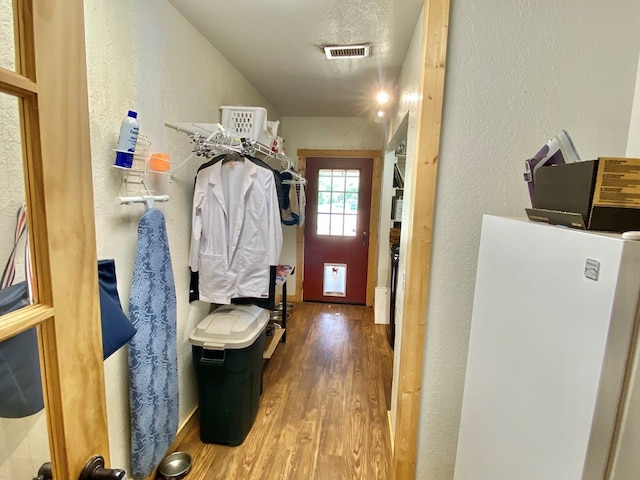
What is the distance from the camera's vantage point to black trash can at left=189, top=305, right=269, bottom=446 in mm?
1942

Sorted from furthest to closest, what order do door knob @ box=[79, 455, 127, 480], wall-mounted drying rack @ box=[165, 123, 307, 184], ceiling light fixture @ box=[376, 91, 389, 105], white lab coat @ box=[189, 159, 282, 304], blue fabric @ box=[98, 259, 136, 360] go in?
ceiling light fixture @ box=[376, 91, 389, 105] → white lab coat @ box=[189, 159, 282, 304] → wall-mounted drying rack @ box=[165, 123, 307, 184] → blue fabric @ box=[98, 259, 136, 360] → door knob @ box=[79, 455, 127, 480]

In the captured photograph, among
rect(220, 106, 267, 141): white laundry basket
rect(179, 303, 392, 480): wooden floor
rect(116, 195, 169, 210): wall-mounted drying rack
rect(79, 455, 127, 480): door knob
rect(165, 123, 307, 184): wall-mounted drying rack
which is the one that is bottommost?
rect(179, 303, 392, 480): wooden floor

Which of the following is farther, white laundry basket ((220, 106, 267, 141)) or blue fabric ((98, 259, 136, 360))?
white laundry basket ((220, 106, 267, 141))

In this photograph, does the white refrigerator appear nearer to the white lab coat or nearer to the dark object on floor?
the white lab coat

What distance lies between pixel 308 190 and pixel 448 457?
3.40 metres

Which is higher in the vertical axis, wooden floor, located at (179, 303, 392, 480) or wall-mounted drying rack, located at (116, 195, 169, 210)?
wall-mounted drying rack, located at (116, 195, 169, 210)

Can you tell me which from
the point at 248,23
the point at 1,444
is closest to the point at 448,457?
the point at 1,444

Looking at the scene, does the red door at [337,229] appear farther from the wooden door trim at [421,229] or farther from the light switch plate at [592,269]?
the light switch plate at [592,269]

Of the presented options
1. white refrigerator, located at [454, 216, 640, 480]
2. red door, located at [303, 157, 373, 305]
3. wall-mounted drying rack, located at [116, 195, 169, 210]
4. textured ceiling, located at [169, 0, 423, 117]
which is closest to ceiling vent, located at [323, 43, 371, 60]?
textured ceiling, located at [169, 0, 423, 117]

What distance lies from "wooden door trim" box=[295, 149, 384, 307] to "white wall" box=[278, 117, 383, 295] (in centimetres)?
7

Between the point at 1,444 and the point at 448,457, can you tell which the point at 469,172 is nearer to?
the point at 448,457

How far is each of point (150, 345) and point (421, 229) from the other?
134cm

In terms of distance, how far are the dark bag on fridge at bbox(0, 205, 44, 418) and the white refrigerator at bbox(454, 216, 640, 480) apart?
974 mm

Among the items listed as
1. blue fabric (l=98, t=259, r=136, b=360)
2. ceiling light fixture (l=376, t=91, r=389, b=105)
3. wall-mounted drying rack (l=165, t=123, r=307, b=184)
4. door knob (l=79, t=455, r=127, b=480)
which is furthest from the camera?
ceiling light fixture (l=376, t=91, r=389, b=105)
